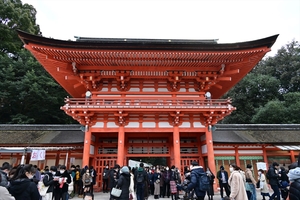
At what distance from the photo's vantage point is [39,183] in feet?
21.0

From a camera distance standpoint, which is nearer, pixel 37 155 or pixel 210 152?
pixel 37 155

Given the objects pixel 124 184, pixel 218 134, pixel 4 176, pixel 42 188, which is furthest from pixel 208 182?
pixel 218 134

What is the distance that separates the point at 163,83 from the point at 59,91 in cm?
1801

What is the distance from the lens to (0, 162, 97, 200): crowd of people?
3357 millimetres

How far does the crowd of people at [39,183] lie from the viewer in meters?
3.36

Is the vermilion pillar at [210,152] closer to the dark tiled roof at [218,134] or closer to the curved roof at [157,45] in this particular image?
the dark tiled roof at [218,134]

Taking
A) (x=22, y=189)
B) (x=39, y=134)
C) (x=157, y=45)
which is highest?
(x=157, y=45)

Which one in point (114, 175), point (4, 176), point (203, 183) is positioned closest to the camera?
point (4, 176)

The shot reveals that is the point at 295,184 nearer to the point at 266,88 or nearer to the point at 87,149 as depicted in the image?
the point at 87,149

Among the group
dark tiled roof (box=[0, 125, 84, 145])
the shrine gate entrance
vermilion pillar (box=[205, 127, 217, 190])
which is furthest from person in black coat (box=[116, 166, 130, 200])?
dark tiled roof (box=[0, 125, 84, 145])

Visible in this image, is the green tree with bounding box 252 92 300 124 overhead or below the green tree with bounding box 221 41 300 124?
below

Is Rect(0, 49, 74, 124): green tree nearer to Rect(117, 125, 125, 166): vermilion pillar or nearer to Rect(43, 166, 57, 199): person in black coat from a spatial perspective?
Rect(117, 125, 125, 166): vermilion pillar

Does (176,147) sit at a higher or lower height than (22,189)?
higher

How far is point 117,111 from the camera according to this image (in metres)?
11.3
